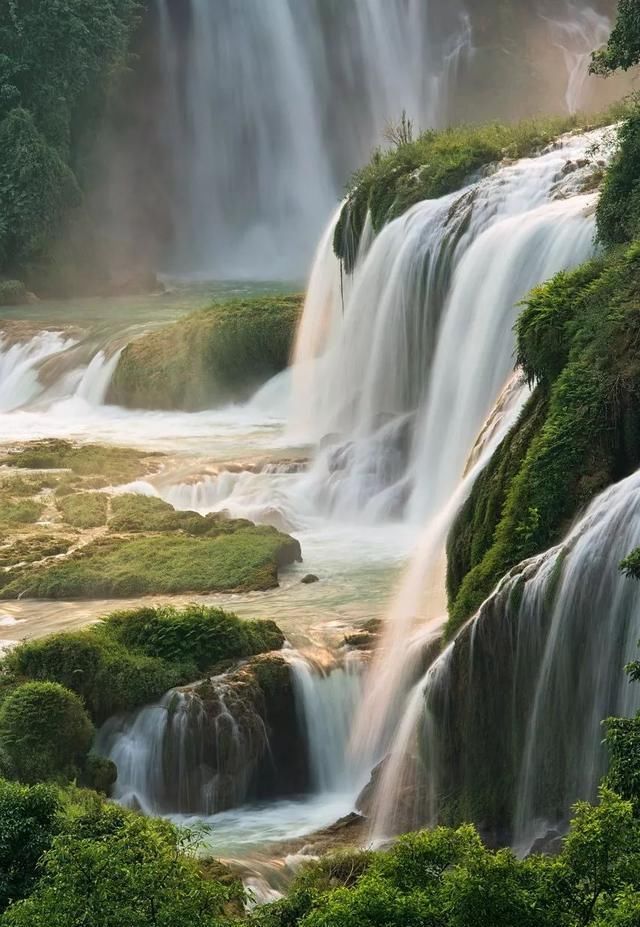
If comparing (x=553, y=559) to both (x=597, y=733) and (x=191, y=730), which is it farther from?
(x=191, y=730)

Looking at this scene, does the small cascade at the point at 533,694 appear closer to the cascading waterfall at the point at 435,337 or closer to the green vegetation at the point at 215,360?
the cascading waterfall at the point at 435,337

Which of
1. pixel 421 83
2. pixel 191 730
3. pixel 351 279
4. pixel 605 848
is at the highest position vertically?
pixel 421 83

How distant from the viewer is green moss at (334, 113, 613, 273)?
84.7 feet

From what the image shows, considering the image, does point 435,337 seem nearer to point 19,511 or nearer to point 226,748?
point 19,511

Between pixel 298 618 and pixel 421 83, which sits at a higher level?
pixel 421 83

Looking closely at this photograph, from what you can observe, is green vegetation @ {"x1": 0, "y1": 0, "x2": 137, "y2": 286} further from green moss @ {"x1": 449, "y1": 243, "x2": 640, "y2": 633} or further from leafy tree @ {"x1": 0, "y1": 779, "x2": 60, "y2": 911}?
leafy tree @ {"x1": 0, "y1": 779, "x2": 60, "y2": 911}

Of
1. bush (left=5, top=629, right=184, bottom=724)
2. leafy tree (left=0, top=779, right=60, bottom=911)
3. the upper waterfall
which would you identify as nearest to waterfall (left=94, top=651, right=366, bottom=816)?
bush (left=5, top=629, right=184, bottom=724)

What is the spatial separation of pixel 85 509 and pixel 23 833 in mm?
13800

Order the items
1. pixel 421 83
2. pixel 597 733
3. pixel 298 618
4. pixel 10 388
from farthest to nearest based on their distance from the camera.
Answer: pixel 421 83 < pixel 10 388 < pixel 298 618 < pixel 597 733

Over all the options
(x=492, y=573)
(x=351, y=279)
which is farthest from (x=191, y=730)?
(x=351, y=279)

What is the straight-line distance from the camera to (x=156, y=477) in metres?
25.2

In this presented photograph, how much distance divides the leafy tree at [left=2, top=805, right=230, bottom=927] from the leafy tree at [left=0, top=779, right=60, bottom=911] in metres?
0.33

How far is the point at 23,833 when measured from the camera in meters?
9.57

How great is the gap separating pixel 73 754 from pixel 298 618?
14.5 ft
